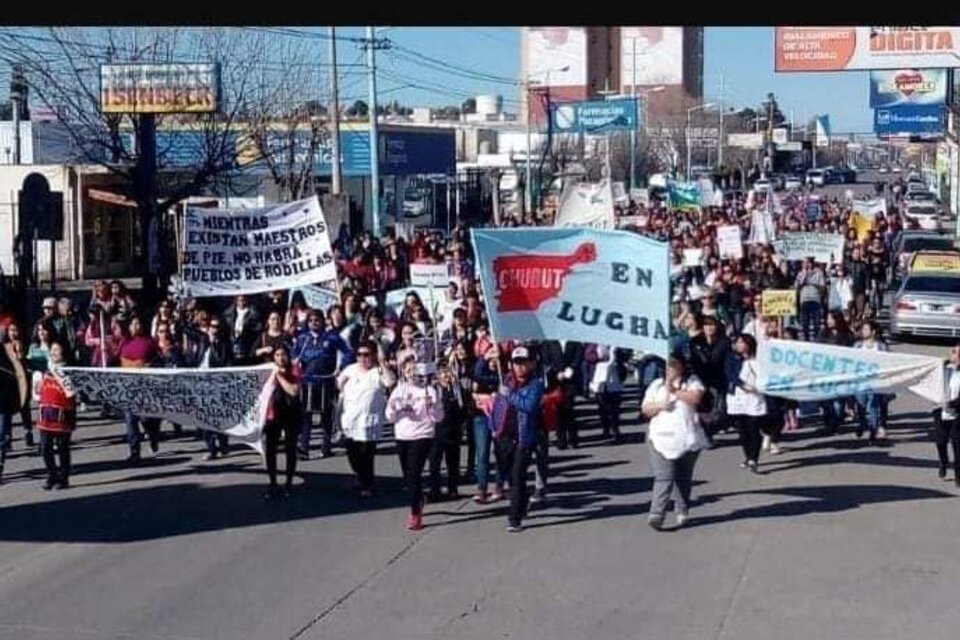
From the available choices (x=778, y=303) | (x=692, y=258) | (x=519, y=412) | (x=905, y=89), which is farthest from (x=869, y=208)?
(x=519, y=412)

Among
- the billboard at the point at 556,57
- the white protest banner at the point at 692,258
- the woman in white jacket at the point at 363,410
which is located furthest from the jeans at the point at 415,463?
the billboard at the point at 556,57

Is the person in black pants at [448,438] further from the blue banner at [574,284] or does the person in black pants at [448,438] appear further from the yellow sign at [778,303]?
the yellow sign at [778,303]

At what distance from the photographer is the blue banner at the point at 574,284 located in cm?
1562

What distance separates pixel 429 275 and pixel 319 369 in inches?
280

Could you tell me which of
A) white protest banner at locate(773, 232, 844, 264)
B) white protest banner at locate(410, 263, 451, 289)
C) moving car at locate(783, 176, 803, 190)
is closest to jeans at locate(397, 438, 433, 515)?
white protest banner at locate(410, 263, 451, 289)

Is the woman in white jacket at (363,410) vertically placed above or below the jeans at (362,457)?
above

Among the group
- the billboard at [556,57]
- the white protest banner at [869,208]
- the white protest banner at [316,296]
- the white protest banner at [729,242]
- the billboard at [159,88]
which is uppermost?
the billboard at [556,57]

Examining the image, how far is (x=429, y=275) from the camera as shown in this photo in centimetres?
2575

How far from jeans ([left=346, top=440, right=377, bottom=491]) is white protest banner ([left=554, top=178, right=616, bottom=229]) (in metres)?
19.3

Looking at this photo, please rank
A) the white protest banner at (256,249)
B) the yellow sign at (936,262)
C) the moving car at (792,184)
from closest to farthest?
1. the white protest banner at (256,249)
2. the yellow sign at (936,262)
3. the moving car at (792,184)

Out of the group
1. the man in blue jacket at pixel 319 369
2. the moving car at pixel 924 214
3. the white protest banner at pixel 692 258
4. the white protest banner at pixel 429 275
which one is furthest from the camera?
the moving car at pixel 924 214

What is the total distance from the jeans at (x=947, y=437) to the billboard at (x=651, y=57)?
38864 millimetres

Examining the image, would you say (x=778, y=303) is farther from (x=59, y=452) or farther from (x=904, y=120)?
(x=904, y=120)
